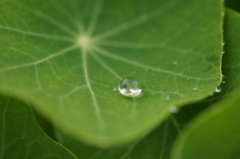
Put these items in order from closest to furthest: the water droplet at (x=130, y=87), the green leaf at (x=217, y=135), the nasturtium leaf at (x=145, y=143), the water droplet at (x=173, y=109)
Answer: the green leaf at (x=217, y=135)
the water droplet at (x=173, y=109)
the water droplet at (x=130, y=87)
the nasturtium leaf at (x=145, y=143)

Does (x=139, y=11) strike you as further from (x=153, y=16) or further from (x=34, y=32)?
(x=34, y=32)

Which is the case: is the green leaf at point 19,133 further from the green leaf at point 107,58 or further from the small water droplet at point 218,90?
the small water droplet at point 218,90

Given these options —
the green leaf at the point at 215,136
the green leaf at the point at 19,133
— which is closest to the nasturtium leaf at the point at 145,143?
the green leaf at the point at 19,133

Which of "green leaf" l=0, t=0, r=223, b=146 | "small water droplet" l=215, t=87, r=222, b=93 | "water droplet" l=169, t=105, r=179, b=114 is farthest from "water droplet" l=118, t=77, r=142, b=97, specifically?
"small water droplet" l=215, t=87, r=222, b=93

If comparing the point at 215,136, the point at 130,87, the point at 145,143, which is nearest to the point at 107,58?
the point at 130,87

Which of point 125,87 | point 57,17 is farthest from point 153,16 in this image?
point 125,87

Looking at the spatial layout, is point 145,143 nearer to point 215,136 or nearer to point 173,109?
point 173,109

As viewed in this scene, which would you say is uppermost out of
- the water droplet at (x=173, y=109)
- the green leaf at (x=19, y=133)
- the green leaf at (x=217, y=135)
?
the green leaf at (x=19, y=133)
